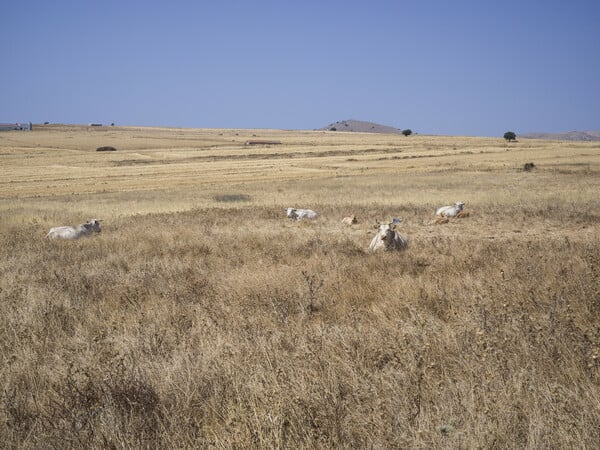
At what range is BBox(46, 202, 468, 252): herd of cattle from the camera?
11.7 m

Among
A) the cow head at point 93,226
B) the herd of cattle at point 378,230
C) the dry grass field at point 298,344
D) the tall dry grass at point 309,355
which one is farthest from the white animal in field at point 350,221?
the cow head at point 93,226

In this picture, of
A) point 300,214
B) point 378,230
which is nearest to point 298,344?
point 378,230

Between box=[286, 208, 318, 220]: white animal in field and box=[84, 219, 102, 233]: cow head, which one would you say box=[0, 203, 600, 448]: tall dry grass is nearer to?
box=[84, 219, 102, 233]: cow head

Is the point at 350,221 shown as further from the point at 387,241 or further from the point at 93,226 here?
the point at 93,226

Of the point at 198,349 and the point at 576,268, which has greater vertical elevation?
the point at 576,268

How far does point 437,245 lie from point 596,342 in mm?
7703

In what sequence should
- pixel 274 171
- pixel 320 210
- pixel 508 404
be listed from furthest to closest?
1. pixel 274 171
2. pixel 320 210
3. pixel 508 404

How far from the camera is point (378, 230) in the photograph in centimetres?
1475

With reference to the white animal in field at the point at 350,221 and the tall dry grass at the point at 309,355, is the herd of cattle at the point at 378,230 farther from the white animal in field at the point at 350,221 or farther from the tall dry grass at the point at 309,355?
the tall dry grass at the point at 309,355

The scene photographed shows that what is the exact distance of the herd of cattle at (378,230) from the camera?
1170cm

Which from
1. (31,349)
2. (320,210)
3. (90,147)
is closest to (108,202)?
(320,210)

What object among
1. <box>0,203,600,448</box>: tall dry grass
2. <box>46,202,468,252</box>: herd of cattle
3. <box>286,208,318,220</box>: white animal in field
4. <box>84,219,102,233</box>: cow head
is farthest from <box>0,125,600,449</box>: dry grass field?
<box>286,208,318,220</box>: white animal in field

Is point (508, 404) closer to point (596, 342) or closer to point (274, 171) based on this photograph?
point (596, 342)

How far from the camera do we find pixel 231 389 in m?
4.10
